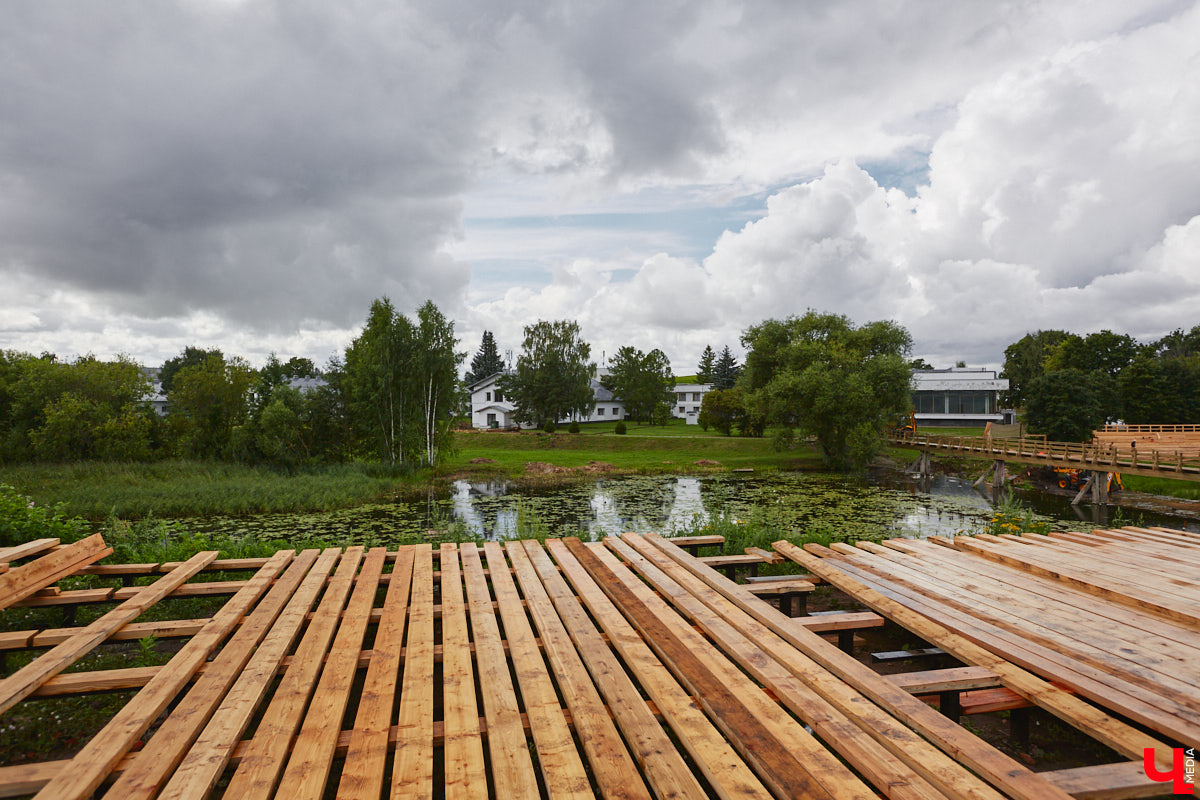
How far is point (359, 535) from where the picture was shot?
1251 centimetres

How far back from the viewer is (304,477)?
66.3ft

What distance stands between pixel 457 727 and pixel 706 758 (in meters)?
0.92

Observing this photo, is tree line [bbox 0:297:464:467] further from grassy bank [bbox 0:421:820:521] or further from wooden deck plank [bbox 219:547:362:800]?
wooden deck plank [bbox 219:547:362:800]

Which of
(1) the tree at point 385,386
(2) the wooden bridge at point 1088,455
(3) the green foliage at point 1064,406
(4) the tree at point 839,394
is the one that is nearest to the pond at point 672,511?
(2) the wooden bridge at point 1088,455

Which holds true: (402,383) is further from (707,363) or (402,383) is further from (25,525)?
(707,363)

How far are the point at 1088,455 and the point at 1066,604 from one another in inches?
886

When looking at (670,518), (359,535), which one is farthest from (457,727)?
(670,518)

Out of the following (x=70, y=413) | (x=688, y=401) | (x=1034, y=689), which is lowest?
(x=1034, y=689)

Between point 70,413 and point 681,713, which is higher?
point 70,413

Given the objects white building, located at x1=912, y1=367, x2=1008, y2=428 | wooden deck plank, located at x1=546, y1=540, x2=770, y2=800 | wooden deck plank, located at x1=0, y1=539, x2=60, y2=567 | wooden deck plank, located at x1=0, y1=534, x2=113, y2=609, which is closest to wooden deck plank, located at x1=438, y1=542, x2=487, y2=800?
wooden deck plank, located at x1=546, y1=540, x2=770, y2=800

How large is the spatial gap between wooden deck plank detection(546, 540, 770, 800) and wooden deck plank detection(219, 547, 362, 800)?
54.6 inches

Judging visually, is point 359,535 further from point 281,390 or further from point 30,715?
point 281,390

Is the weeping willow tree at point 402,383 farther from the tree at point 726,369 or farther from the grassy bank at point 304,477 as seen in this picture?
the tree at point 726,369

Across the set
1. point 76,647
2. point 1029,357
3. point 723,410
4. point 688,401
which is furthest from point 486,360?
point 76,647
